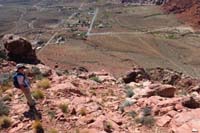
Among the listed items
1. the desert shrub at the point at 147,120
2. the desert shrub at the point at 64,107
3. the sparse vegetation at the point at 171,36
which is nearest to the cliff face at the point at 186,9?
the sparse vegetation at the point at 171,36

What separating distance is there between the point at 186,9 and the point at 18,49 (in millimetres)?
73186

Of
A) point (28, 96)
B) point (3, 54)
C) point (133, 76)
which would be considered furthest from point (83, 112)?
point (3, 54)

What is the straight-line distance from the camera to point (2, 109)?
1154 cm

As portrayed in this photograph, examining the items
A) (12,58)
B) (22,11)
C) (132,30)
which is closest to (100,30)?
(132,30)

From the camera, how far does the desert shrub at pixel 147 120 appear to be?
1206 cm

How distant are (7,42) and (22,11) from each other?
344 ft

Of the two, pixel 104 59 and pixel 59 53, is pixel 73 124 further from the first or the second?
pixel 59 53

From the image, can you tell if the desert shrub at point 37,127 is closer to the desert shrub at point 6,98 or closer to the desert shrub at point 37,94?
the desert shrub at point 37,94

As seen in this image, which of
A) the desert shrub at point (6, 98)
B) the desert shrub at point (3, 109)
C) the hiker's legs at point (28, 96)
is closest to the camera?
the hiker's legs at point (28, 96)

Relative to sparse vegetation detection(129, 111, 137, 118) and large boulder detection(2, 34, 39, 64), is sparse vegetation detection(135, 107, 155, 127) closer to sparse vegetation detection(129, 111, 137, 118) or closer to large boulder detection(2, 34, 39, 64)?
sparse vegetation detection(129, 111, 137, 118)

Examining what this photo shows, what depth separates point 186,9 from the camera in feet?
301

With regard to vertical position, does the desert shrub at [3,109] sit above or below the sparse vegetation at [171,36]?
above

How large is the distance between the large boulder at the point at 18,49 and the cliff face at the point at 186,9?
6000 cm

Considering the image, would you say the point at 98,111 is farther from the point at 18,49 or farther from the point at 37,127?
the point at 18,49
